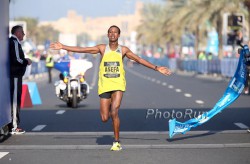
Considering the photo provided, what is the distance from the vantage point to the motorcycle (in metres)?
21.4

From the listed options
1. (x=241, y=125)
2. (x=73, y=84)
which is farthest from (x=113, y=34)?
(x=73, y=84)

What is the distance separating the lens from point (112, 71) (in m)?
11.6

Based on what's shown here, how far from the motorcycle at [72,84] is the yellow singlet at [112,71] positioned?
9.49 meters

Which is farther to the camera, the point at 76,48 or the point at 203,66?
the point at 203,66

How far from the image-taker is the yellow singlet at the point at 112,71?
11648 mm

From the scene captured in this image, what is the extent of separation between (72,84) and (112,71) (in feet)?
32.6

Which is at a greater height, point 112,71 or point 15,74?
point 112,71

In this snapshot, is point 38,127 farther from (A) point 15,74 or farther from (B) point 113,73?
(B) point 113,73

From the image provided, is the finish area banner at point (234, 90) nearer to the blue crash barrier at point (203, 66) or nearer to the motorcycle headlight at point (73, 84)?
the motorcycle headlight at point (73, 84)

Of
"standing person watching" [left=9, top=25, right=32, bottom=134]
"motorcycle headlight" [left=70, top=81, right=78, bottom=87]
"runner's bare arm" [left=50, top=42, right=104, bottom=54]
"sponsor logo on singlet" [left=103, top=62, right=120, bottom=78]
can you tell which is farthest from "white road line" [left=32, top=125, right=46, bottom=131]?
"motorcycle headlight" [left=70, top=81, right=78, bottom=87]

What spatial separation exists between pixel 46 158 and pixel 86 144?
174cm

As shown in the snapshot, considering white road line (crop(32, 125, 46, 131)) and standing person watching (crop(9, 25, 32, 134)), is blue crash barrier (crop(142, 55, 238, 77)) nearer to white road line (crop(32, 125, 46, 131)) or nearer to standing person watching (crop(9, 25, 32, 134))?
white road line (crop(32, 125, 46, 131))

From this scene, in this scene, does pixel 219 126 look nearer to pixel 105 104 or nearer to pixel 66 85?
pixel 105 104

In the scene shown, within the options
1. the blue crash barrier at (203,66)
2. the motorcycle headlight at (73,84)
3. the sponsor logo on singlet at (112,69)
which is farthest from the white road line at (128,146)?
the blue crash barrier at (203,66)
